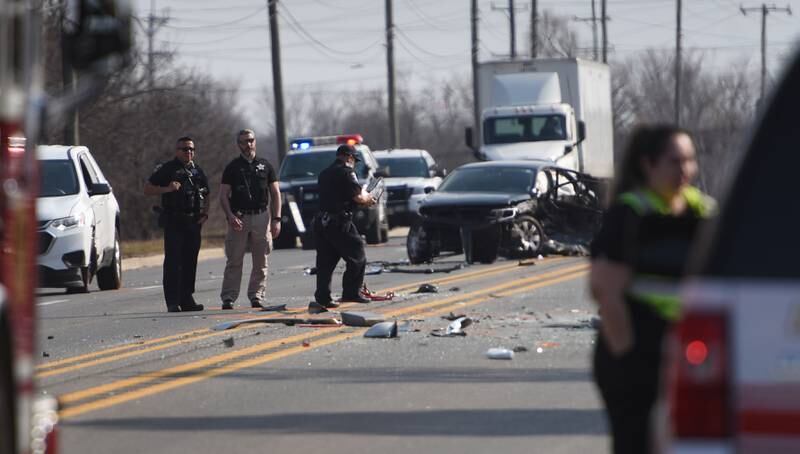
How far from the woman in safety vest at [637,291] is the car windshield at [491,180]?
18.8 m

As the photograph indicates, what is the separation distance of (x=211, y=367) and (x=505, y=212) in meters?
12.6

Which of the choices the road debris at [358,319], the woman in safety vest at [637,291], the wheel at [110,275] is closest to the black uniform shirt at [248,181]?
the road debris at [358,319]

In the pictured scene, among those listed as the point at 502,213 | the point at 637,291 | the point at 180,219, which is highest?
the point at 637,291

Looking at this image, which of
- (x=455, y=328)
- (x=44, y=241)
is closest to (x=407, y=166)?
(x=44, y=241)

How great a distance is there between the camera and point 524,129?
3634 cm

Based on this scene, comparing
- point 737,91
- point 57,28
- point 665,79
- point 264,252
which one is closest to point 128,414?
point 264,252

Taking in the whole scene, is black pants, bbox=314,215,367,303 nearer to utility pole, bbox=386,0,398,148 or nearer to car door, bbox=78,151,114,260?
car door, bbox=78,151,114,260

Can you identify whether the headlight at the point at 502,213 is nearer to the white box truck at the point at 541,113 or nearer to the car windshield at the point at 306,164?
the car windshield at the point at 306,164

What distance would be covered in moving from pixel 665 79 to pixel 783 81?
339 ft


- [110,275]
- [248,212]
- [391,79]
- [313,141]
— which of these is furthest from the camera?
[391,79]

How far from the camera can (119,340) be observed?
13383 millimetres

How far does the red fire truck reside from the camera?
17.1 feet

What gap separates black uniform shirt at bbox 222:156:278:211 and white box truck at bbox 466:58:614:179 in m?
Answer: 19.6

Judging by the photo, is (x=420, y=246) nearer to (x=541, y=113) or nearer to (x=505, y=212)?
(x=505, y=212)
